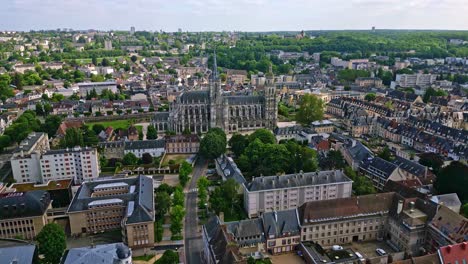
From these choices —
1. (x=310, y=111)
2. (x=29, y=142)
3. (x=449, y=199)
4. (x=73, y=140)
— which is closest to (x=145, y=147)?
(x=73, y=140)

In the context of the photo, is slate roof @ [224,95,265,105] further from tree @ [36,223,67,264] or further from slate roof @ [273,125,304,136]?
tree @ [36,223,67,264]

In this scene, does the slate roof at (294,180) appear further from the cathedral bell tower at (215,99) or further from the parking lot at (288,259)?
the cathedral bell tower at (215,99)

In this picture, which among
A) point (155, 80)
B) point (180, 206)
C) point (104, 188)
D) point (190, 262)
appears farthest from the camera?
point (155, 80)

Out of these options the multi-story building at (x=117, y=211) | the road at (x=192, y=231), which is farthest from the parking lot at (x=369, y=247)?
the multi-story building at (x=117, y=211)

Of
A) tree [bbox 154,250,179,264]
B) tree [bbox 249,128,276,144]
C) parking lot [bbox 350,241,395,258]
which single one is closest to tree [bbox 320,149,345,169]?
tree [bbox 249,128,276,144]

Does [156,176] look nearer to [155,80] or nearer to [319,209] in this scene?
[319,209]

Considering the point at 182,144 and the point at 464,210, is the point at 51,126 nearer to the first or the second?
the point at 182,144

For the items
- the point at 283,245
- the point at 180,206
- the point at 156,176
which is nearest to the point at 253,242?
the point at 283,245
